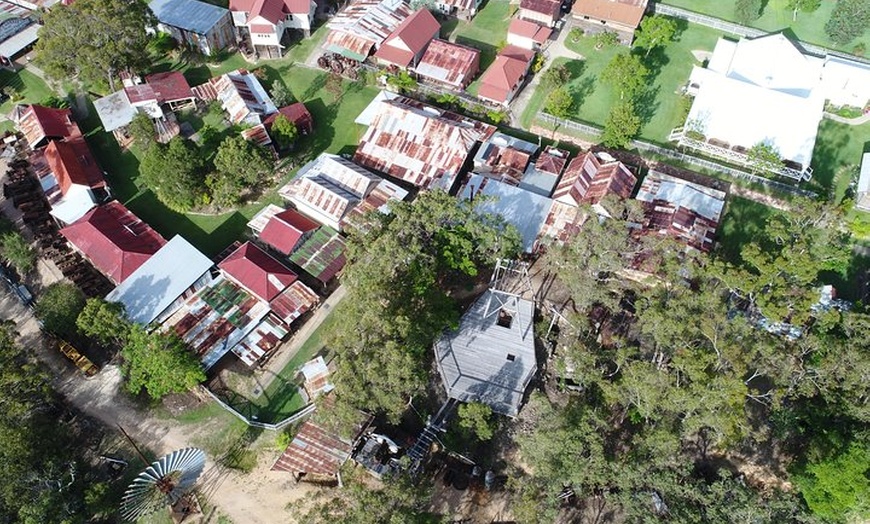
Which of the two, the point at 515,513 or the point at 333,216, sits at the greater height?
the point at 333,216

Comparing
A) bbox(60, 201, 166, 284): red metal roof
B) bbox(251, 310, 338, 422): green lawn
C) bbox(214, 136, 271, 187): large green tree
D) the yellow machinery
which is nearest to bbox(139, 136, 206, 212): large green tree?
bbox(214, 136, 271, 187): large green tree

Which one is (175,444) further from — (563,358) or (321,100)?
(321,100)

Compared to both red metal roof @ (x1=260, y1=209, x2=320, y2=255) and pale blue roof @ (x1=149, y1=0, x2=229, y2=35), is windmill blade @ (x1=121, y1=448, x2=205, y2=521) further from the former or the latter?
pale blue roof @ (x1=149, y1=0, x2=229, y2=35)

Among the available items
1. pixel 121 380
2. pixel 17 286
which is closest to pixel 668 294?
pixel 121 380

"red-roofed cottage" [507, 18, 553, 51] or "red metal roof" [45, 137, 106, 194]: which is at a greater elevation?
"red-roofed cottage" [507, 18, 553, 51]

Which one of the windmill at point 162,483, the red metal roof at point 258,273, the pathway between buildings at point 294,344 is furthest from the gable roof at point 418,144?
the windmill at point 162,483

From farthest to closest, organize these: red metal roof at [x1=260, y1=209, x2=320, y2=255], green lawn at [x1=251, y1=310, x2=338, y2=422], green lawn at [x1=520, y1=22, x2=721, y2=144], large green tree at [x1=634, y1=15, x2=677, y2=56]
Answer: large green tree at [x1=634, y1=15, x2=677, y2=56] < green lawn at [x1=520, y1=22, x2=721, y2=144] < red metal roof at [x1=260, y1=209, x2=320, y2=255] < green lawn at [x1=251, y1=310, x2=338, y2=422]
